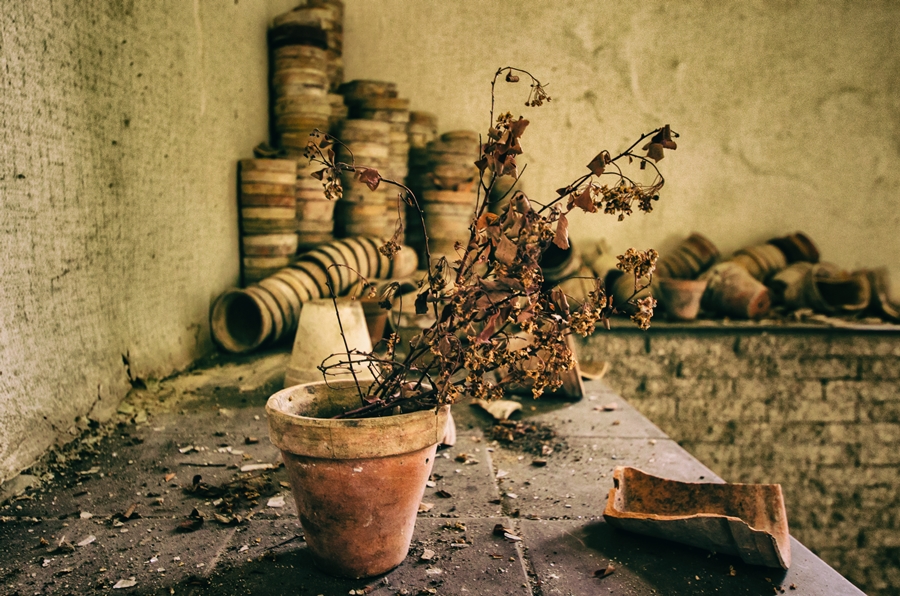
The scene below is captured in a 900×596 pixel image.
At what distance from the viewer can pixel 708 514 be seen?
195cm

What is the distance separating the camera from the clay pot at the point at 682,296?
17.5ft

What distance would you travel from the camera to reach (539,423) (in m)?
3.34

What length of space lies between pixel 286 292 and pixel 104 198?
161 cm

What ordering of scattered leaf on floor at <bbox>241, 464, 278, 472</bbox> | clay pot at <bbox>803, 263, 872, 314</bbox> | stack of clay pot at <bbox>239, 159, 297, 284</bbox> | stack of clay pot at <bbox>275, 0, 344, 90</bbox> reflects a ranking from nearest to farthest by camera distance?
scattered leaf on floor at <bbox>241, 464, 278, 472</bbox>, stack of clay pot at <bbox>239, 159, 297, 284</bbox>, stack of clay pot at <bbox>275, 0, 344, 90</bbox>, clay pot at <bbox>803, 263, 872, 314</bbox>

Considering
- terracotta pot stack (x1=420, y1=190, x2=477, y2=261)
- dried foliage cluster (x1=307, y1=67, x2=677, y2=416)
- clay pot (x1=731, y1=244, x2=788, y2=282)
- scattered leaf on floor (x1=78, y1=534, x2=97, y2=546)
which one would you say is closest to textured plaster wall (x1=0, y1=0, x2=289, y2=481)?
scattered leaf on floor (x1=78, y1=534, x2=97, y2=546)

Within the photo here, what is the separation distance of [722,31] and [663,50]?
65cm

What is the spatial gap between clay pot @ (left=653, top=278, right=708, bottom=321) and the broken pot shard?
131 inches

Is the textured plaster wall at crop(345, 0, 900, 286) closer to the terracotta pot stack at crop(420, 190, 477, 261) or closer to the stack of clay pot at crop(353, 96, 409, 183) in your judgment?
the stack of clay pot at crop(353, 96, 409, 183)

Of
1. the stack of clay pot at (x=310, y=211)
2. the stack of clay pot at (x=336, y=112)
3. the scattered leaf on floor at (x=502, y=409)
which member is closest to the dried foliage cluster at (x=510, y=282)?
the scattered leaf on floor at (x=502, y=409)

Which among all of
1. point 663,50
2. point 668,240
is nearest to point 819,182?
point 668,240

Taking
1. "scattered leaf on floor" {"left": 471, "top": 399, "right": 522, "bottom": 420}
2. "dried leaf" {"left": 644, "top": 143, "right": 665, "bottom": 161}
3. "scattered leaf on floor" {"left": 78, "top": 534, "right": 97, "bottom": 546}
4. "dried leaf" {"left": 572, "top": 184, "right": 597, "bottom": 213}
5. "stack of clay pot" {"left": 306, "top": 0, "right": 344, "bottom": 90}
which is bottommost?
"scattered leaf on floor" {"left": 471, "top": 399, "right": 522, "bottom": 420}

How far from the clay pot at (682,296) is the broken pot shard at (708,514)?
10.9 ft

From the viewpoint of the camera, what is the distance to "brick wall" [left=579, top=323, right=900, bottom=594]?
5359 millimetres

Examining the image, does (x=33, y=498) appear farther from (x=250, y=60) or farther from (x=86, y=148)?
(x=250, y=60)
